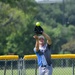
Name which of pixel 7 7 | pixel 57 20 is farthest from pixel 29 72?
pixel 57 20

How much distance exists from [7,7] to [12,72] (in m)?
38.8

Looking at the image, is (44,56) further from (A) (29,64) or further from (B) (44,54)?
(A) (29,64)

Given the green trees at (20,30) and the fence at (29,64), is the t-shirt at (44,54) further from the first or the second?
the green trees at (20,30)

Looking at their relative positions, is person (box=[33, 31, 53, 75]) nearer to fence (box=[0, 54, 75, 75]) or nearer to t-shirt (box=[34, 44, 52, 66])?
t-shirt (box=[34, 44, 52, 66])

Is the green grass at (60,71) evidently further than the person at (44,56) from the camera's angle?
Yes

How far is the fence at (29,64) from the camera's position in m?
18.0

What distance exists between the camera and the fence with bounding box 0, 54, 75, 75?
1803 cm

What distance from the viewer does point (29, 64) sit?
1823 cm

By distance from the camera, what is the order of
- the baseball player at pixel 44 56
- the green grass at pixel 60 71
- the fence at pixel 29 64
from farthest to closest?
the green grass at pixel 60 71
the fence at pixel 29 64
the baseball player at pixel 44 56

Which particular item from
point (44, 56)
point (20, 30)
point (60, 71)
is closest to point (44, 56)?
point (44, 56)

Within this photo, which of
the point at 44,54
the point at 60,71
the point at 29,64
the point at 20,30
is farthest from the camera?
the point at 20,30

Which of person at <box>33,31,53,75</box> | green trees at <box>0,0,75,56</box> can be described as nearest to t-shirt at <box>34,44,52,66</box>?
person at <box>33,31,53,75</box>

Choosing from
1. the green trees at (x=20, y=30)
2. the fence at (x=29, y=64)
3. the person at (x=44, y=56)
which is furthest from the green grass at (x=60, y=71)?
the green trees at (x=20, y=30)

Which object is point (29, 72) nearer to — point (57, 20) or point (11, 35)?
point (11, 35)
